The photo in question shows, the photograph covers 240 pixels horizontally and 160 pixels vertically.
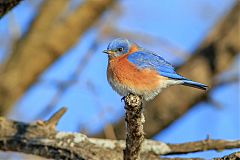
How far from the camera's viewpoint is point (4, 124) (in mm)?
5984

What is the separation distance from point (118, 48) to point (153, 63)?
0.40m

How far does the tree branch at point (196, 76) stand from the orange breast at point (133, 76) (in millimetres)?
3710

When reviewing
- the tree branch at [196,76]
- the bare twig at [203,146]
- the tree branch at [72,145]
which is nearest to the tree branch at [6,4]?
the tree branch at [72,145]

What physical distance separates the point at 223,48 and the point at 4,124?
12.7 ft

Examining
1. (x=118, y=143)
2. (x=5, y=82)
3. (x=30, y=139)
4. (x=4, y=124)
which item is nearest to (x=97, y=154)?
(x=118, y=143)

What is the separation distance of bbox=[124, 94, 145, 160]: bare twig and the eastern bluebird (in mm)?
652

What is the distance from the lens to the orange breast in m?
4.86

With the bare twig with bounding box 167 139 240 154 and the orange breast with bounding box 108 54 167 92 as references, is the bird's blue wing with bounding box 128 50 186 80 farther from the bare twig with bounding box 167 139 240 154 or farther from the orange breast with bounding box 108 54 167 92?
the bare twig with bounding box 167 139 240 154

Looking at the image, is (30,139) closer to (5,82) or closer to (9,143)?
(9,143)

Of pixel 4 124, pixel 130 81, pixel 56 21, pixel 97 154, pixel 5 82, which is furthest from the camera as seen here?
pixel 56 21

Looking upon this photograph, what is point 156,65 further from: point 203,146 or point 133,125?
point 203,146

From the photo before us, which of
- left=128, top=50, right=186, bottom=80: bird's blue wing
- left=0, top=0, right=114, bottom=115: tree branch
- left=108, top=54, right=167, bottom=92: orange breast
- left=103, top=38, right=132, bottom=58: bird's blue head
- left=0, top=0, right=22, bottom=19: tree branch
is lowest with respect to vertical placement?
left=108, top=54, right=167, bottom=92: orange breast

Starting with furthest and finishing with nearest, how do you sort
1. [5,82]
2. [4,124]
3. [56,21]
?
[56,21], [5,82], [4,124]

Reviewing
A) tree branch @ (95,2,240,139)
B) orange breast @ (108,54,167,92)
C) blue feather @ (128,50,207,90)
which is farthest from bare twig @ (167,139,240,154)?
tree branch @ (95,2,240,139)
